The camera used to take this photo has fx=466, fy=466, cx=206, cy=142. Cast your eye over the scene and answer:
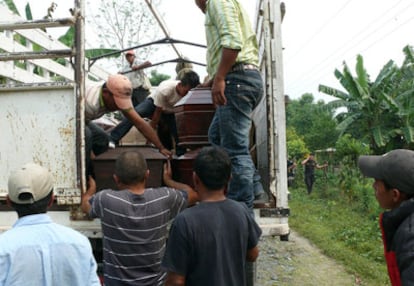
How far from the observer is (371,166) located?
208 cm

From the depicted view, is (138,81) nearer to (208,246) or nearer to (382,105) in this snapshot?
(208,246)

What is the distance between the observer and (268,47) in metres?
3.01

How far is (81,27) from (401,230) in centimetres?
201

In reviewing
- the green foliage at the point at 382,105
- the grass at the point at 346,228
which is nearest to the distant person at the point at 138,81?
the grass at the point at 346,228

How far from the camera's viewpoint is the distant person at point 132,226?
7.74 ft

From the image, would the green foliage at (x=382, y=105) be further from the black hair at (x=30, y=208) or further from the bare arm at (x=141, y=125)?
the black hair at (x=30, y=208)

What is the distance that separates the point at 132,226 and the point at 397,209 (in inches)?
49.4

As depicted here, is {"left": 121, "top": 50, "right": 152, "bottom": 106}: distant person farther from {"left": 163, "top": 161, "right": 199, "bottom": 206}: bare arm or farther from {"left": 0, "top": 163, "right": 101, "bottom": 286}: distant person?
{"left": 0, "top": 163, "right": 101, "bottom": 286}: distant person

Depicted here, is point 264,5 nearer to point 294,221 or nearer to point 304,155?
point 294,221

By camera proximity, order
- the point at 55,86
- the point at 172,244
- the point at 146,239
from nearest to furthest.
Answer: the point at 172,244 < the point at 146,239 < the point at 55,86


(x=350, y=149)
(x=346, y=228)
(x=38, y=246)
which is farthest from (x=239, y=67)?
(x=350, y=149)

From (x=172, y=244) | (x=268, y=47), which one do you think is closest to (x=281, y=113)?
(x=268, y=47)

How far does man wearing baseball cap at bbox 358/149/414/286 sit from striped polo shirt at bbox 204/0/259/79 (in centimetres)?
103

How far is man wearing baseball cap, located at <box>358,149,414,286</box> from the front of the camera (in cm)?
171
